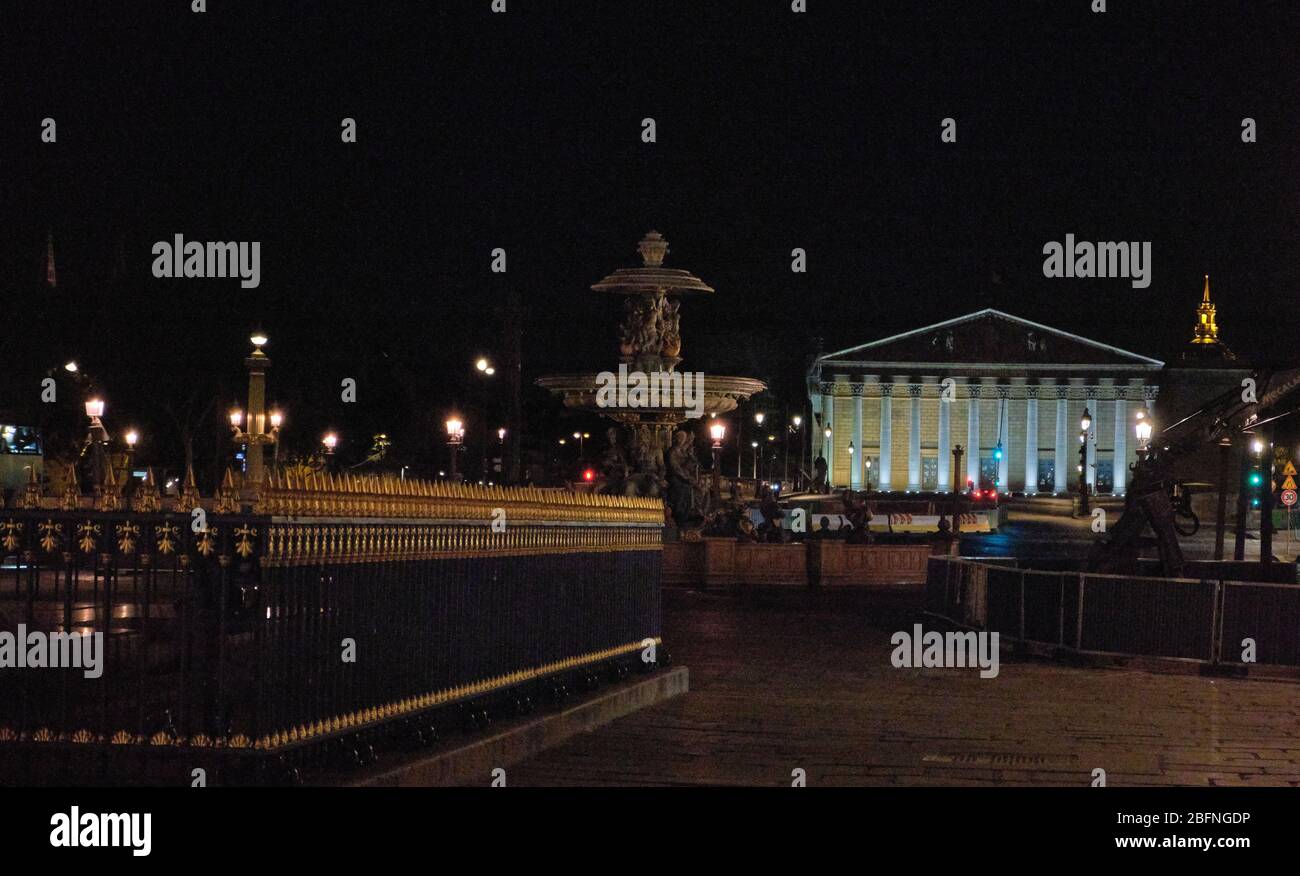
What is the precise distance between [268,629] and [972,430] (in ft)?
474

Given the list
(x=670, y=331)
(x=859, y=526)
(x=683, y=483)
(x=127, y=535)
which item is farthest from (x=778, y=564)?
(x=127, y=535)

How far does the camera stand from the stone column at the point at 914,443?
149625 millimetres

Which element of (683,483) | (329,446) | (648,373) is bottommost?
(683,483)

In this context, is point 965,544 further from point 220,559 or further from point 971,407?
point 971,407

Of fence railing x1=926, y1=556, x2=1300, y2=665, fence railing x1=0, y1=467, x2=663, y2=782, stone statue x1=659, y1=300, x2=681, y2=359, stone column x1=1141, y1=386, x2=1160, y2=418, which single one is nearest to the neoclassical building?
stone column x1=1141, y1=386, x2=1160, y2=418

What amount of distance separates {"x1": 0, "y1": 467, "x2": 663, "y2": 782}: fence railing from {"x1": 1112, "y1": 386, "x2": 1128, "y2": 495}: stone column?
465ft

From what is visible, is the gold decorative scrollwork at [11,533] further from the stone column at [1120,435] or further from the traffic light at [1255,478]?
the stone column at [1120,435]

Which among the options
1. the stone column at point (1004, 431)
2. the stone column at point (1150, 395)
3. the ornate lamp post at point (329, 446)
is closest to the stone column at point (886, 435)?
the stone column at point (1004, 431)

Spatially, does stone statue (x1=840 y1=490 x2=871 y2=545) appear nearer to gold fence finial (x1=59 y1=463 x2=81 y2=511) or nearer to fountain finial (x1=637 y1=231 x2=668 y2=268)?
fountain finial (x1=637 y1=231 x2=668 y2=268)

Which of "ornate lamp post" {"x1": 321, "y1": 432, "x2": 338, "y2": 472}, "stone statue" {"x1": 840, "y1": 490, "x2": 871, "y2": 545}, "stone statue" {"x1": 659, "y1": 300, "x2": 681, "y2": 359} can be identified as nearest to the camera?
"stone statue" {"x1": 659, "y1": 300, "x2": 681, "y2": 359}

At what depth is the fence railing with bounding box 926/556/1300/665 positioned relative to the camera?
59.8 ft

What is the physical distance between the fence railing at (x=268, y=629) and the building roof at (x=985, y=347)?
138 meters

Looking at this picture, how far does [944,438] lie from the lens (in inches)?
5891

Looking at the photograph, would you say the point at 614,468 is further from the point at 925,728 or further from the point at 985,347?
the point at 985,347
